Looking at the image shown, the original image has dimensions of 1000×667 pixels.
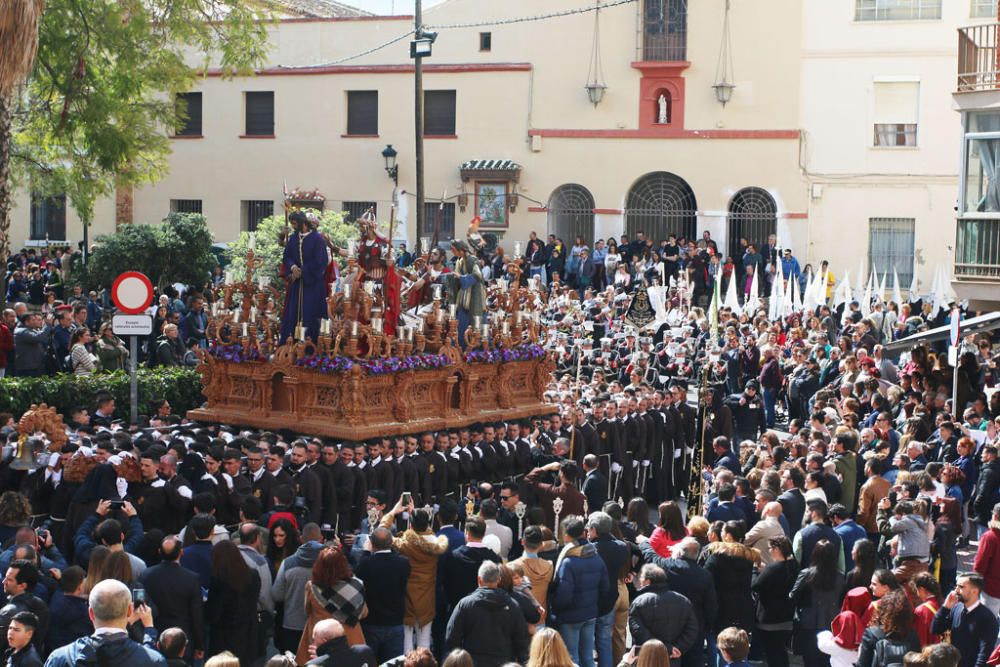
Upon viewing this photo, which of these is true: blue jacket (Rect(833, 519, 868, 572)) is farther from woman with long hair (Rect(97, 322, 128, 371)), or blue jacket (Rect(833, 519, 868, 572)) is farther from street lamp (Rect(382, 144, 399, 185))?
street lamp (Rect(382, 144, 399, 185))

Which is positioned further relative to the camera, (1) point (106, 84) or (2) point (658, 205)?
(2) point (658, 205)

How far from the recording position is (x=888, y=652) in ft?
29.9

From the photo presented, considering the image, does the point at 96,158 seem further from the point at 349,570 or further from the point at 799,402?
the point at 349,570

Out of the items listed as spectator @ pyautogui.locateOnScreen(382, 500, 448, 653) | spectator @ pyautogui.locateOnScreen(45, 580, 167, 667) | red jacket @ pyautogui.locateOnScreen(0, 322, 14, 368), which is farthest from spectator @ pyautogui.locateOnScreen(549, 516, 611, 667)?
red jacket @ pyautogui.locateOnScreen(0, 322, 14, 368)

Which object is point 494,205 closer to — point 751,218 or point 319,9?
point 751,218

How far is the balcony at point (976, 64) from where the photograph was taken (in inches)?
926

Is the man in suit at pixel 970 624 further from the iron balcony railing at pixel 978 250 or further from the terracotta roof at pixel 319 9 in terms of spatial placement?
the terracotta roof at pixel 319 9

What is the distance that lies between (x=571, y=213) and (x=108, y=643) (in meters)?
30.9

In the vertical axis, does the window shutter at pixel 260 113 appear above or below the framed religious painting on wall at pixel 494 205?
above

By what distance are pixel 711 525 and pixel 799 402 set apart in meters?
11.4

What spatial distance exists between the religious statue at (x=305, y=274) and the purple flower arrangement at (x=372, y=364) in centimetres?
48

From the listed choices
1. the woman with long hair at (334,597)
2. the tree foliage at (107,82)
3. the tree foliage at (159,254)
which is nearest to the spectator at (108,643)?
the woman with long hair at (334,597)

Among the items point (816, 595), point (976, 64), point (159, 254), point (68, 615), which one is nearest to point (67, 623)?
point (68, 615)

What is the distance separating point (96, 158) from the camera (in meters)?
26.1
